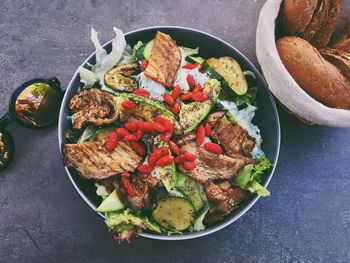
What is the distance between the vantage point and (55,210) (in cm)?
325

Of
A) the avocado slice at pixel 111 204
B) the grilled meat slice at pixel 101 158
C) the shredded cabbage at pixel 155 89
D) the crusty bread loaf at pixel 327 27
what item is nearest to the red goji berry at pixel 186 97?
the shredded cabbage at pixel 155 89

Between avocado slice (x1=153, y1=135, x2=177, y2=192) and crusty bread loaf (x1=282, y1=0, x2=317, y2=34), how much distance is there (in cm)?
111

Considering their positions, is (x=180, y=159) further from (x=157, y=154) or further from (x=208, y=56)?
(x=208, y=56)

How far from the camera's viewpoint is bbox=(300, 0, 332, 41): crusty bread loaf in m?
2.79

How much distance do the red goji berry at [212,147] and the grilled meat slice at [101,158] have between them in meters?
0.43

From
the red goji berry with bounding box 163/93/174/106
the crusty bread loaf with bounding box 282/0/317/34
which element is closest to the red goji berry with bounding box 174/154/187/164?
the red goji berry with bounding box 163/93/174/106

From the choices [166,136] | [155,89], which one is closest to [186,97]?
[155,89]

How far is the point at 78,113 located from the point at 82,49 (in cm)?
72

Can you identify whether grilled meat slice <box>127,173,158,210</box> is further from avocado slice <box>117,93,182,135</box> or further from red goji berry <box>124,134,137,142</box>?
avocado slice <box>117,93,182,135</box>

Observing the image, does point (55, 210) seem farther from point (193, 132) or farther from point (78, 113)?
point (193, 132)

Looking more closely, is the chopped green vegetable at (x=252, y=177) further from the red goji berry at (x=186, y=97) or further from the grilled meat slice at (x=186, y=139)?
the red goji berry at (x=186, y=97)

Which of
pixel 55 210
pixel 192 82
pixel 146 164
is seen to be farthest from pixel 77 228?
pixel 192 82

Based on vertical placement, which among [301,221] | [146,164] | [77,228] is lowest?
[77,228]

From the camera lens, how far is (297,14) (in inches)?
109
